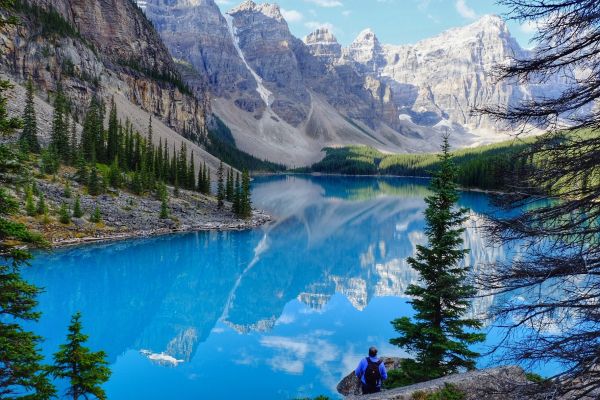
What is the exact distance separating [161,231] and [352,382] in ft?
129

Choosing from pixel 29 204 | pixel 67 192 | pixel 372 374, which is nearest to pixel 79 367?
pixel 372 374

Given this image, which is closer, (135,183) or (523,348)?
(523,348)

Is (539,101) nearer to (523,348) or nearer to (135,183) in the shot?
(523,348)

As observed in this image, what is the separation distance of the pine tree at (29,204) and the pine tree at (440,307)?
39.7 m

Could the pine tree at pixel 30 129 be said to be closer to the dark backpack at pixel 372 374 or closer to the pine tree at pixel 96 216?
the pine tree at pixel 96 216

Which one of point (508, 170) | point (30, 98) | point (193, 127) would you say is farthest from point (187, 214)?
point (193, 127)

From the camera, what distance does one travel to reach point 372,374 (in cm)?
1139

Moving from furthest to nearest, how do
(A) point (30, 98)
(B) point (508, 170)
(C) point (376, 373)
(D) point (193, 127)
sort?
(D) point (193, 127) → (A) point (30, 98) → (C) point (376, 373) → (B) point (508, 170)

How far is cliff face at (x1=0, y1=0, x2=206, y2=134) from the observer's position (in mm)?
83312

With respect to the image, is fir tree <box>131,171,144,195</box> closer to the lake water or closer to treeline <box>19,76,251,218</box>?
treeline <box>19,76,251,218</box>

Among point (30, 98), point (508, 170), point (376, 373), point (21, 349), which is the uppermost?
point (30, 98)

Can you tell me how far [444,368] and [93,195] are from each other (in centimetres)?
4918

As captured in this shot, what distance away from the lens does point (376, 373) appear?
37.3ft

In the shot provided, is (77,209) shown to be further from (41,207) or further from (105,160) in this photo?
(105,160)
